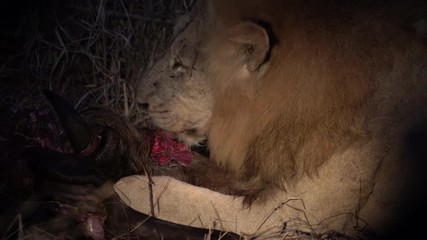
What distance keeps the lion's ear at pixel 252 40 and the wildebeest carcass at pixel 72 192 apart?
66 cm

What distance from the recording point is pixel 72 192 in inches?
91.0

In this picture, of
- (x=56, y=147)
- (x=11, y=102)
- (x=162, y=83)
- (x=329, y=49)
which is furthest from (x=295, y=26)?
(x=11, y=102)

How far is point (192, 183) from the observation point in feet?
9.11

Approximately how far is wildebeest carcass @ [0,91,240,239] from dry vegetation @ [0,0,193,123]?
3.76 ft

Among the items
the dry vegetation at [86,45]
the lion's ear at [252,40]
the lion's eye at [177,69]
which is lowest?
the dry vegetation at [86,45]

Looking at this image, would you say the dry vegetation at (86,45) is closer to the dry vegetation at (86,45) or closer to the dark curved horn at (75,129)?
the dry vegetation at (86,45)

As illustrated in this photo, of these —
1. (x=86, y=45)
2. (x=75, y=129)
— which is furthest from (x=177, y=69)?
(x=86, y=45)

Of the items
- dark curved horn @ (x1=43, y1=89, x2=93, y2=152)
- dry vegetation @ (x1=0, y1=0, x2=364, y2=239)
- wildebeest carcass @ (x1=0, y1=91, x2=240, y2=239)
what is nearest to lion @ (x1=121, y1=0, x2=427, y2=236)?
wildebeest carcass @ (x1=0, y1=91, x2=240, y2=239)

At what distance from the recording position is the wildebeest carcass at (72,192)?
229 cm

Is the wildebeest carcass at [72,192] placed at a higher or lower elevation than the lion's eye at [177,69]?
lower

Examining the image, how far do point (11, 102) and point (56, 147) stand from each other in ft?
3.42

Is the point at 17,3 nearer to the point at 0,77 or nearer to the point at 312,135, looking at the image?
the point at 0,77

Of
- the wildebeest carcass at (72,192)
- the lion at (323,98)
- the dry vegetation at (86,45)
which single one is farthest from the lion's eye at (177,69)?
the dry vegetation at (86,45)

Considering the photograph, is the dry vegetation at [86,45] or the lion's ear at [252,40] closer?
the lion's ear at [252,40]
